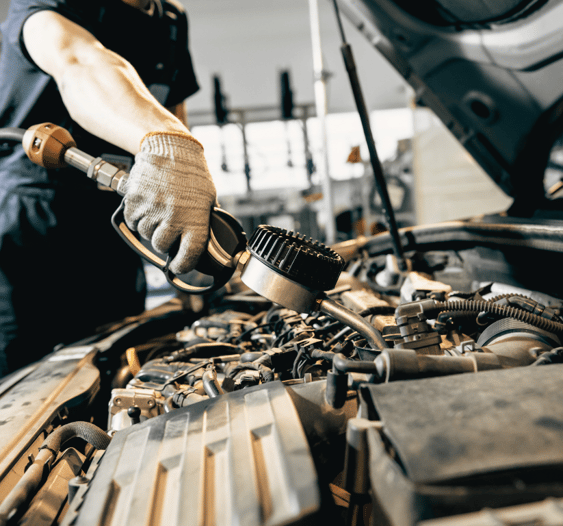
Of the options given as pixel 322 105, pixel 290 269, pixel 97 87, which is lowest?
pixel 290 269

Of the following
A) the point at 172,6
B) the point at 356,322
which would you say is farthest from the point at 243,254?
the point at 172,6

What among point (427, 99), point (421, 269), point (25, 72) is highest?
point (25, 72)

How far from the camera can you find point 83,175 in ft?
4.42

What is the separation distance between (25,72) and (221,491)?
4.24 ft

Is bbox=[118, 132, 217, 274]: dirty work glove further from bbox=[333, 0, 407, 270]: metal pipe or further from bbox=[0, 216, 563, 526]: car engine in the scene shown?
bbox=[333, 0, 407, 270]: metal pipe

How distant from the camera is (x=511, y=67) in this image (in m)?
1.02

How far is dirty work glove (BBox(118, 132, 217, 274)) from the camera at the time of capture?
77cm

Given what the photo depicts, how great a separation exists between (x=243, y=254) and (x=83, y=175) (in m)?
0.87

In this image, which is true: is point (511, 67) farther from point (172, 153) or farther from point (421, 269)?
point (172, 153)

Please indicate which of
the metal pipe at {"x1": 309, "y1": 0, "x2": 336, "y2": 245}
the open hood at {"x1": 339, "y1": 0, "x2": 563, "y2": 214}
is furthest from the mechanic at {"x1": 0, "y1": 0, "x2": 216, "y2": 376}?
the metal pipe at {"x1": 309, "y1": 0, "x2": 336, "y2": 245}

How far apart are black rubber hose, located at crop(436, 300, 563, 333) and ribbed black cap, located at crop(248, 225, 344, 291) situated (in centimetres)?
19

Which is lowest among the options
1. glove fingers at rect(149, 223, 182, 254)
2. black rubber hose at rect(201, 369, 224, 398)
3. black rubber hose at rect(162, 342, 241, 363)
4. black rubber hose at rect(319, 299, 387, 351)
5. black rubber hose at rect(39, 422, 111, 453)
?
black rubber hose at rect(162, 342, 241, 363)

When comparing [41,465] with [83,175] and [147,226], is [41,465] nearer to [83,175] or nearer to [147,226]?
[147,226]

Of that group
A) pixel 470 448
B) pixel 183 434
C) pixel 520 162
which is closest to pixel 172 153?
pixel 183 434
